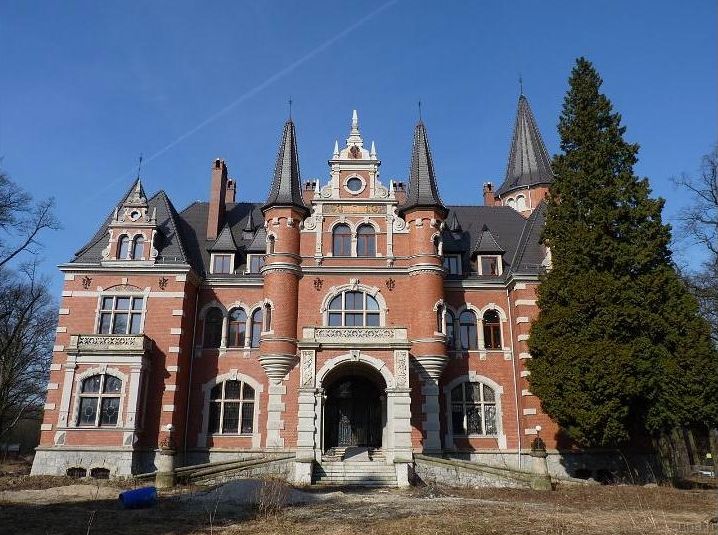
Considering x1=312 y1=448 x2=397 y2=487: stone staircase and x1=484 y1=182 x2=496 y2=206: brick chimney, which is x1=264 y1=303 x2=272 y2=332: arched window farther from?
x1=484 y1=182 x2=496 y2=206: brick chimney

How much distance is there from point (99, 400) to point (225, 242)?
9.31 m

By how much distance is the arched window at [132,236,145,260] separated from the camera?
2709 centimetres

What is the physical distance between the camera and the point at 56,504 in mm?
14953

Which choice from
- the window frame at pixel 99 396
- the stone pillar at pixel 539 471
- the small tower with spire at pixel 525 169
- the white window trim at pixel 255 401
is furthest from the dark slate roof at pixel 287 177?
the small tower with spire at pixel 525 169

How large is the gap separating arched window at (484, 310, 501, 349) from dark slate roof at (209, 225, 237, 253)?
42.4 feet

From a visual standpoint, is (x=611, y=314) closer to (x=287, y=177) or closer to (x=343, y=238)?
(x=343, y=238)

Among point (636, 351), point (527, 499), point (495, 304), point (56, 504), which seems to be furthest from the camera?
point (495, 304)

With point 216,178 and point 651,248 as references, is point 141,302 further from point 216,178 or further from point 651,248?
point 651,248

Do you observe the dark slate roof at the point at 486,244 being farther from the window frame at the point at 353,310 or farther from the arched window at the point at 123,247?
the arched window at the point at 123,247

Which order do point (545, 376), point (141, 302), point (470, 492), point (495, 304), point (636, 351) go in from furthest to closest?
1. point (495, 304)
2. point (141, 302)
3. point (545, 376)
4. point (636, 351)
5. point (470, 492)

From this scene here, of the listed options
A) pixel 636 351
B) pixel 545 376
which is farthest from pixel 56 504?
pixel 636 351

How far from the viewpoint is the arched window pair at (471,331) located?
1097 inches

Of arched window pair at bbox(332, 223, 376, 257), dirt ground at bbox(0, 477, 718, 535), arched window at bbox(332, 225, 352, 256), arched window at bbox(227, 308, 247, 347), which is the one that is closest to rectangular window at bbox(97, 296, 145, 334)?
arched window at bbox(227, 308, 247, 347)

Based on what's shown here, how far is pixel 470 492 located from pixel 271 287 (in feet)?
41.6
